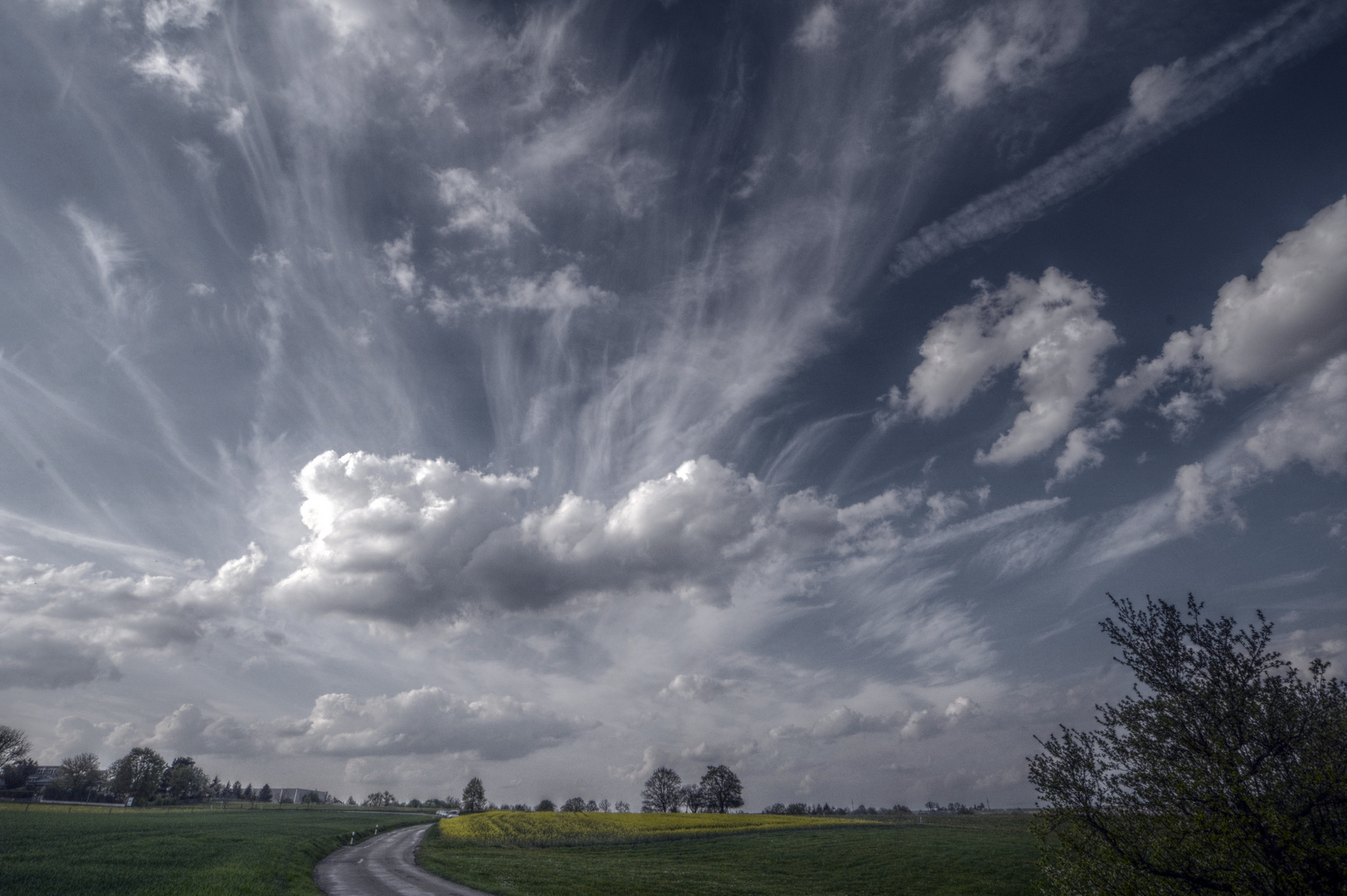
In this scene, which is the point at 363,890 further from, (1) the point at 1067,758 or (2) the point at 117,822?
(2) the point at 117,822

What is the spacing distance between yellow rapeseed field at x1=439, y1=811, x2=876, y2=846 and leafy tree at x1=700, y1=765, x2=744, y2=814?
120 feet

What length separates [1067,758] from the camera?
14.8 meters

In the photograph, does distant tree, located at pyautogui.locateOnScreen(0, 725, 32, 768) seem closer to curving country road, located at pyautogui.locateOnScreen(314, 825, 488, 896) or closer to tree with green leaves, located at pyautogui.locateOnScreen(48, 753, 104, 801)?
tree with green leaves, located at pyautogui.locateOnScreen(48, 753, 104, 801)

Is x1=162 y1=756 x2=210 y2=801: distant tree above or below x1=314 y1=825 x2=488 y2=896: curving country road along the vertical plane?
below

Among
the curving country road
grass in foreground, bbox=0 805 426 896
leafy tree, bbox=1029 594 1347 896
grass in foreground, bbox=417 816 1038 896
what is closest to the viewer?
leafy tree, bbox=1029 594 1347 896

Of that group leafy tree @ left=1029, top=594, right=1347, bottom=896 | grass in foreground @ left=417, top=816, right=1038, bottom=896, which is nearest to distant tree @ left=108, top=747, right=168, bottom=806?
grass in foreground @ left=417, top=816, right=1038, bottom=896

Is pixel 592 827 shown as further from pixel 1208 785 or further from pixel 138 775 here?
pixel 138 775

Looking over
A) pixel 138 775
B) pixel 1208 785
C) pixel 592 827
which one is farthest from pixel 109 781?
pixel 1208 785

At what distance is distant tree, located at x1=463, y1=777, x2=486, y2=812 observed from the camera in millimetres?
161450

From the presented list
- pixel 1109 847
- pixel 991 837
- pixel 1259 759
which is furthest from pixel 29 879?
pixel 991 837

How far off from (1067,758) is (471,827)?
79953 mm

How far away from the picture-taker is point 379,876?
38656 millimetres

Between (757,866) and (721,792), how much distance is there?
302 feet

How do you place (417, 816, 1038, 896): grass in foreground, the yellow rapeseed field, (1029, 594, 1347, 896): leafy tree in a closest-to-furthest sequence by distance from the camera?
(1029, 594, 1347, 896): leafy tree, (417, 816, 1038, 896): grass in foreground, the yellow rapeseed field
